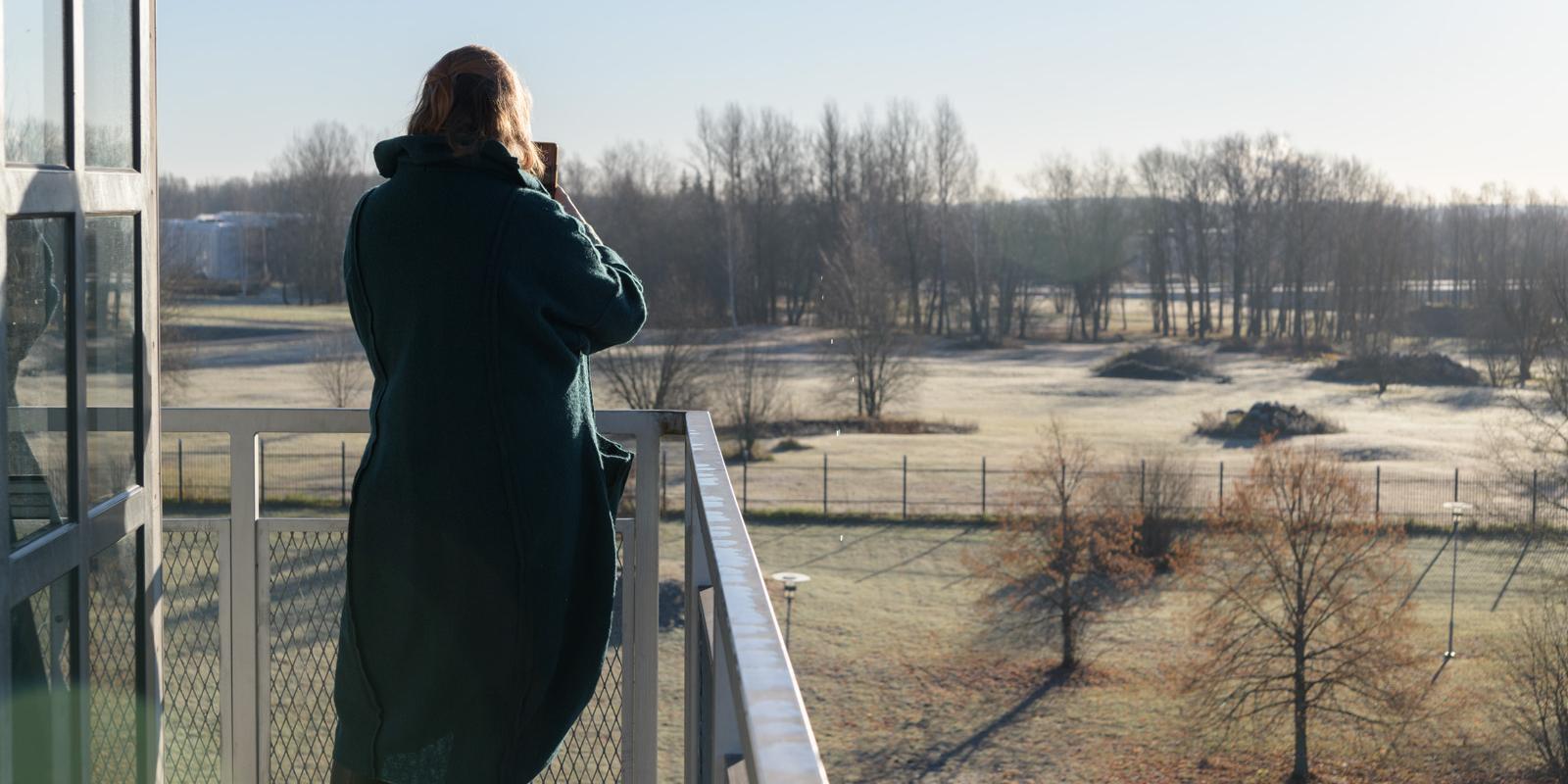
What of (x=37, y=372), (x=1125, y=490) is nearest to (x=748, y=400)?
(x=1125, y=490)

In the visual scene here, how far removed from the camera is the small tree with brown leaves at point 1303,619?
20.1m

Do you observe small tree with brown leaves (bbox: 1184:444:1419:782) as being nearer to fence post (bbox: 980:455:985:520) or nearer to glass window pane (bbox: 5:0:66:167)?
fence post (bbox: 980:455:985:520)

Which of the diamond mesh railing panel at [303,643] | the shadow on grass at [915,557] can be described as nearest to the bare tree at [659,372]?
the shadow on grass at [915,557]

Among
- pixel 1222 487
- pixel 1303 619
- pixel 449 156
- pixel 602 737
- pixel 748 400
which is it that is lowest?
pixel 1303 619

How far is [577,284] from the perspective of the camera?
1527 millimetres

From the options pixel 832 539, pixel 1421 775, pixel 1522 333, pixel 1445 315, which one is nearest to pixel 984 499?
pixel 832 539

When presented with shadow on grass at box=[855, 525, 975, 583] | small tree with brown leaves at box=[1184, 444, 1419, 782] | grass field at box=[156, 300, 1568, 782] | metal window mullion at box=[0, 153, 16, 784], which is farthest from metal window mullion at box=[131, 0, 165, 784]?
shadow on grass at box=[855, 525, 975, 583]

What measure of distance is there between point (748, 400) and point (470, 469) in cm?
2933

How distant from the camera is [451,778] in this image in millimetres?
1549

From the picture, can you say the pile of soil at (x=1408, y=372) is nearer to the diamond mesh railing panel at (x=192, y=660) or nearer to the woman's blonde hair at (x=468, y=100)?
the diamond mesh railing panel at (x=192, y=660)

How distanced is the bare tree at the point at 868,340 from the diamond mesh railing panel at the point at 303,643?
32.8 m

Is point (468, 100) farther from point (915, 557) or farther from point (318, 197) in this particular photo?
point (318, 197)

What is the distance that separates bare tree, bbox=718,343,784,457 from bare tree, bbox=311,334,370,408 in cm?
773

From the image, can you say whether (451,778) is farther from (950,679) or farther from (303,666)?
(950,679)
